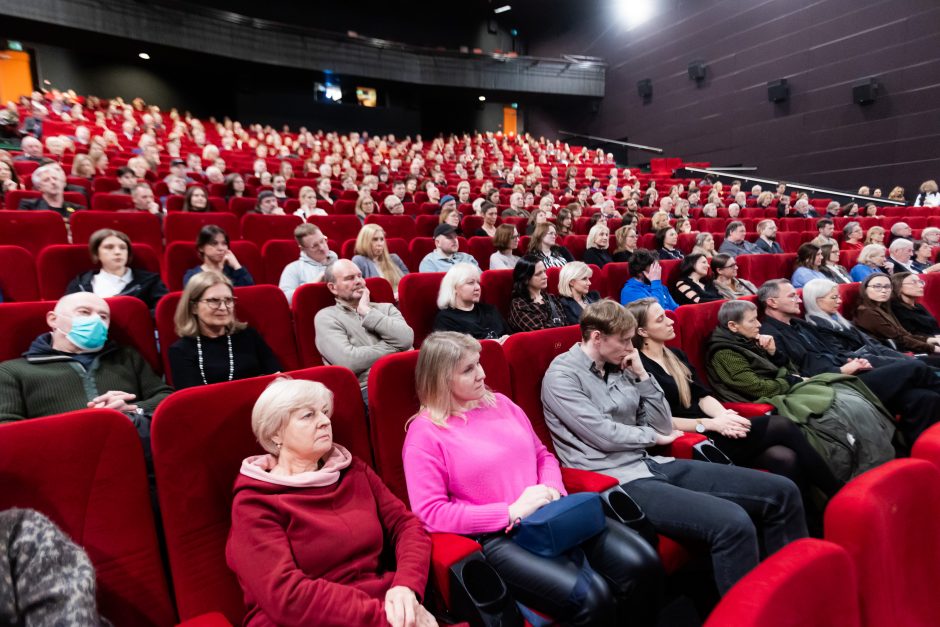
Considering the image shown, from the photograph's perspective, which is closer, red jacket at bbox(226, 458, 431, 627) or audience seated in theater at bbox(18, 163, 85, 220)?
red jacket at bbox(226, 458, 431, 627)

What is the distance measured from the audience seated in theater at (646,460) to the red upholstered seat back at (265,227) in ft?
4.68

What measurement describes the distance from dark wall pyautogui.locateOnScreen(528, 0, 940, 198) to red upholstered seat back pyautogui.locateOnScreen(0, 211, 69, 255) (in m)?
5.42

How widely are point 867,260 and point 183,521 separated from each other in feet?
8.01

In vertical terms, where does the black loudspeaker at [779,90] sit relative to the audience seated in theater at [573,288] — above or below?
above

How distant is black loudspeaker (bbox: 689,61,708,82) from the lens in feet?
19.4

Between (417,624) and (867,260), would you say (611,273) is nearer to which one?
(867,260)

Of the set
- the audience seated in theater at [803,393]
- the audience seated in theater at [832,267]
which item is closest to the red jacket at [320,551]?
the audience seated in theater at [803,393]

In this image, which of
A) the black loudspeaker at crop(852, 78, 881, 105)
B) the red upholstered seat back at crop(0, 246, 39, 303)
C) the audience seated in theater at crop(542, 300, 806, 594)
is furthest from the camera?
the black loudspeaker at crop(852, 78, 881, 105)

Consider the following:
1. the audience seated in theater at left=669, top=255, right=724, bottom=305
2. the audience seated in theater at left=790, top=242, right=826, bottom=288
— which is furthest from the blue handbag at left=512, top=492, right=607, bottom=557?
the audience seated in theater at left=790, top=242, right=826, bottom=288

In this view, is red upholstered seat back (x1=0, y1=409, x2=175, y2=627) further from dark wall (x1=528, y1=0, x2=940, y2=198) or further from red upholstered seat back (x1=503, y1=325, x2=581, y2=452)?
dark wall (x1=528, y1=0, x2=940, y2=198)

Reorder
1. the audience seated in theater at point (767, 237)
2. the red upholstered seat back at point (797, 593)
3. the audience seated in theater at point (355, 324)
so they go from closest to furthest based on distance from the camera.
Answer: the red upholstered seat back at point (797, 593) < the audience seated in theater at point (355, 324) < the audience seated in theater at point (767, 237)

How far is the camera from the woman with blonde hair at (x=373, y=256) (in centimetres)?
154

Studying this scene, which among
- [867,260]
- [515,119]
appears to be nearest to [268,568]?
[867,260]

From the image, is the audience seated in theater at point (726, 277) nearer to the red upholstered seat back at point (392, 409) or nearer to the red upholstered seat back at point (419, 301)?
the red upholstered seat back at point (419, 301)
